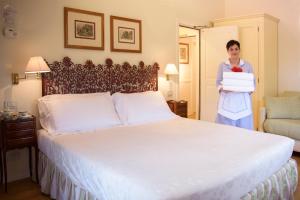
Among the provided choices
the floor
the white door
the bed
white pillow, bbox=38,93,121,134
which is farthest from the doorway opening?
the floor

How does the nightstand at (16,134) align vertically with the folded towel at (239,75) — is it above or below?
below

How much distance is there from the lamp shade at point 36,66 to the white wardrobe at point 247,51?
118 inches

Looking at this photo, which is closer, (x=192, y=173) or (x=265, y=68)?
(x=192, y=173)

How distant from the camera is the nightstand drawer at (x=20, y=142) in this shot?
262 centimetres

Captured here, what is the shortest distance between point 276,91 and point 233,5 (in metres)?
1.84

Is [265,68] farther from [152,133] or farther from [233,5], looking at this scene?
[152,133]

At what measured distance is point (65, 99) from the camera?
9.69 feet

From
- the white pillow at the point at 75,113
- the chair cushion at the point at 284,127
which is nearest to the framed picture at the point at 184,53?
the chair cushion at the point at 284,127

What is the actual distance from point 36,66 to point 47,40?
46cm

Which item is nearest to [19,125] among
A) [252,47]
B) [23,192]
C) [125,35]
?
[23,192]

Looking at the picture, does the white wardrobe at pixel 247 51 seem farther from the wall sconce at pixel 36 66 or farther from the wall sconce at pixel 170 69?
the wall sconce at pixel 36 66

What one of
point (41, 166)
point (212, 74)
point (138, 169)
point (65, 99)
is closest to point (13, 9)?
point (65, 99)

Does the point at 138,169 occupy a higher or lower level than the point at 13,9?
lower

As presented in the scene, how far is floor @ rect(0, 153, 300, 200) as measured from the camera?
8.63 feet
